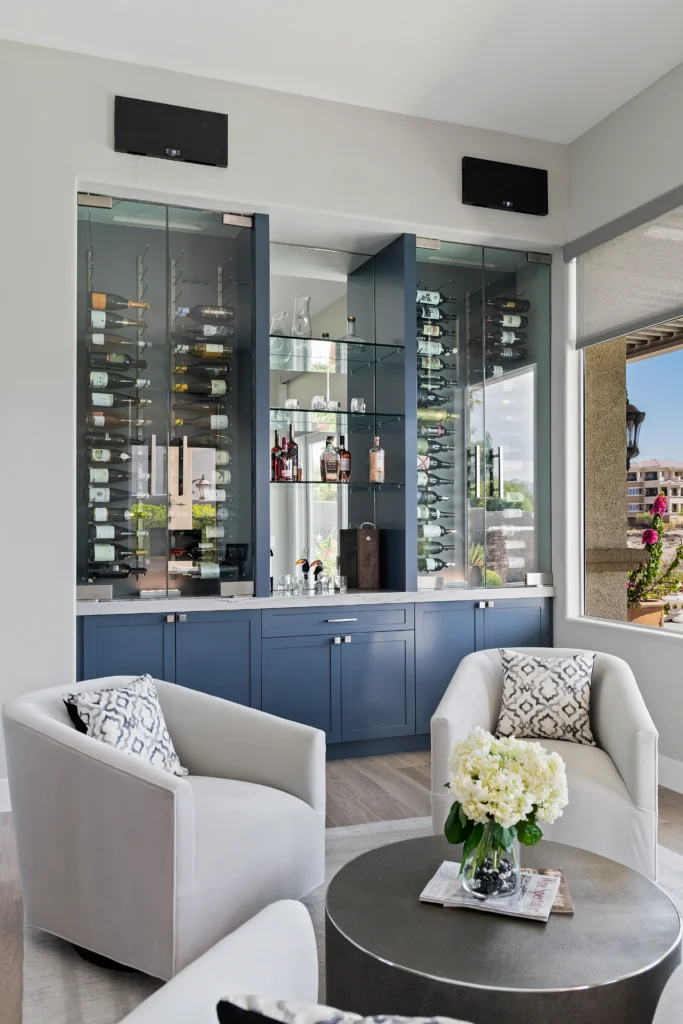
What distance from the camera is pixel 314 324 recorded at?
495cm

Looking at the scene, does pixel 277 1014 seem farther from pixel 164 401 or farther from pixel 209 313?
pixel 209 313

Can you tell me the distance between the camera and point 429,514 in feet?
16.5

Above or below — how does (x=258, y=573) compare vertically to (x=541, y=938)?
above

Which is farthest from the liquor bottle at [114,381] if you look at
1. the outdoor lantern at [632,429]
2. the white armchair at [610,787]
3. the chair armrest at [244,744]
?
the outdoor lantern at [632,429]

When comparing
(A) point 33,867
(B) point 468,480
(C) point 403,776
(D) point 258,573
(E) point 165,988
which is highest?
(B) point 468,480

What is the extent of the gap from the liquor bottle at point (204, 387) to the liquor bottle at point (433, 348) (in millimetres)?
1232

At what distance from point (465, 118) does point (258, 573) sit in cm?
274

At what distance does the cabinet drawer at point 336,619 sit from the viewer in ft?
14.5

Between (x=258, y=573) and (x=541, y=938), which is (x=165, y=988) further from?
(x=258, y=573)

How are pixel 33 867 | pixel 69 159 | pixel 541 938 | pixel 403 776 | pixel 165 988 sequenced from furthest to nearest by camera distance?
pixel 403 776, pixel 69 159, pixel 33 867, pixel 541 938, pixel 165 988

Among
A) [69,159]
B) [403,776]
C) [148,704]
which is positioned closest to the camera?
[148,704]

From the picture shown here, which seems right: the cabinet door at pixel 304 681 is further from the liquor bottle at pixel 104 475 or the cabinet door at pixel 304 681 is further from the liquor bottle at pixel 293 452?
the liquor bottle at pixel 104 475

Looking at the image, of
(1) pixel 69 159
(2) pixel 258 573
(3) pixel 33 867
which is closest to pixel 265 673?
(2) pixel 258 573

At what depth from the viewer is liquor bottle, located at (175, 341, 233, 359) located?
4.48 meters
